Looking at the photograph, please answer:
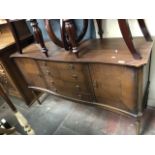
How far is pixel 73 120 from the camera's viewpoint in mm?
1773

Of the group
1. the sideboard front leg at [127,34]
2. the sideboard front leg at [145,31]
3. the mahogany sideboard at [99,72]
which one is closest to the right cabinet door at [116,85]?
the mahogany sideboard at [99,72]

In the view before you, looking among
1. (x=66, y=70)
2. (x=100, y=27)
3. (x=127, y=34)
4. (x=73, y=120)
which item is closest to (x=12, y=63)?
(x=66, y=70)

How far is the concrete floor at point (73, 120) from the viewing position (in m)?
1.56

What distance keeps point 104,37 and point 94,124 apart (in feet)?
2.96

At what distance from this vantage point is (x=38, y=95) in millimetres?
2158

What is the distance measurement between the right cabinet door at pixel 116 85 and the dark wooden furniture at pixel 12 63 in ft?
3.51

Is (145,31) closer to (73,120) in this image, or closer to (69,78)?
(69,78)

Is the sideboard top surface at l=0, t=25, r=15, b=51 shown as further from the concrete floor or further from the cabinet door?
the concrete floor

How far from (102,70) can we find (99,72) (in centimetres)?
3
